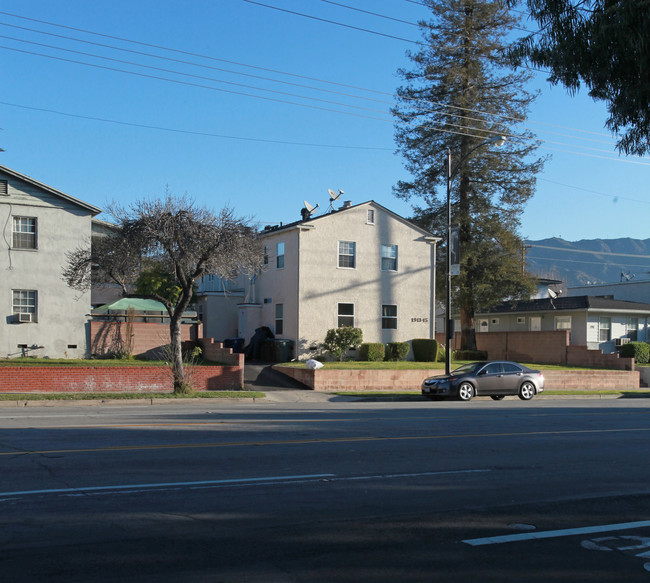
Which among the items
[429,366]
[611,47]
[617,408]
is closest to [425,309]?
[429,366]

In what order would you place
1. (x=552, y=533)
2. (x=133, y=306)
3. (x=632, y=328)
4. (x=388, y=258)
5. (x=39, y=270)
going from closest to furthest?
1. (x=552, y=533)
2. (x=39, y=270)
3. (x=133, y=306)
4. (x=388, y=258)
5. (x=632, y=328)

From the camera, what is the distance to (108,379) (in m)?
22.8

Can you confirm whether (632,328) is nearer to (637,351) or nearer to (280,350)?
(637,351)

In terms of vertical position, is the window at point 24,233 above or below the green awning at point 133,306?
above

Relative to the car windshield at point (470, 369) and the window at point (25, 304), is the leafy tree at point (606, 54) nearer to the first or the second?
the car windshield at point (470, 369)

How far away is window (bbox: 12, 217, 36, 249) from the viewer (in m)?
27.7

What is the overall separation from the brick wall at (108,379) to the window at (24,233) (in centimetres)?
780

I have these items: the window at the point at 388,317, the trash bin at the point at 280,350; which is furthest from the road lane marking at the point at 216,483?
the window at the point at 388,317

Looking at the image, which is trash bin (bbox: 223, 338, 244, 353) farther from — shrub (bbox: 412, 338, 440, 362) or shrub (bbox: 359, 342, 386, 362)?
shrub (bbox: 412, 338, 440, 362)

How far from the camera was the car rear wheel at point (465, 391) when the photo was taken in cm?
2423

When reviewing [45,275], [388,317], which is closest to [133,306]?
[45,275]

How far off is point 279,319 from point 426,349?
7.36m

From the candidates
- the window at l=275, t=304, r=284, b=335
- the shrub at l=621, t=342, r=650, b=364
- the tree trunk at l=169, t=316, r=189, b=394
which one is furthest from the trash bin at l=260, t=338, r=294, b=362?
the shrub at l=621, t=342, r=650, b=364

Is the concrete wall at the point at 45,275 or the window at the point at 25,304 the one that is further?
the window at the point at 25,304
